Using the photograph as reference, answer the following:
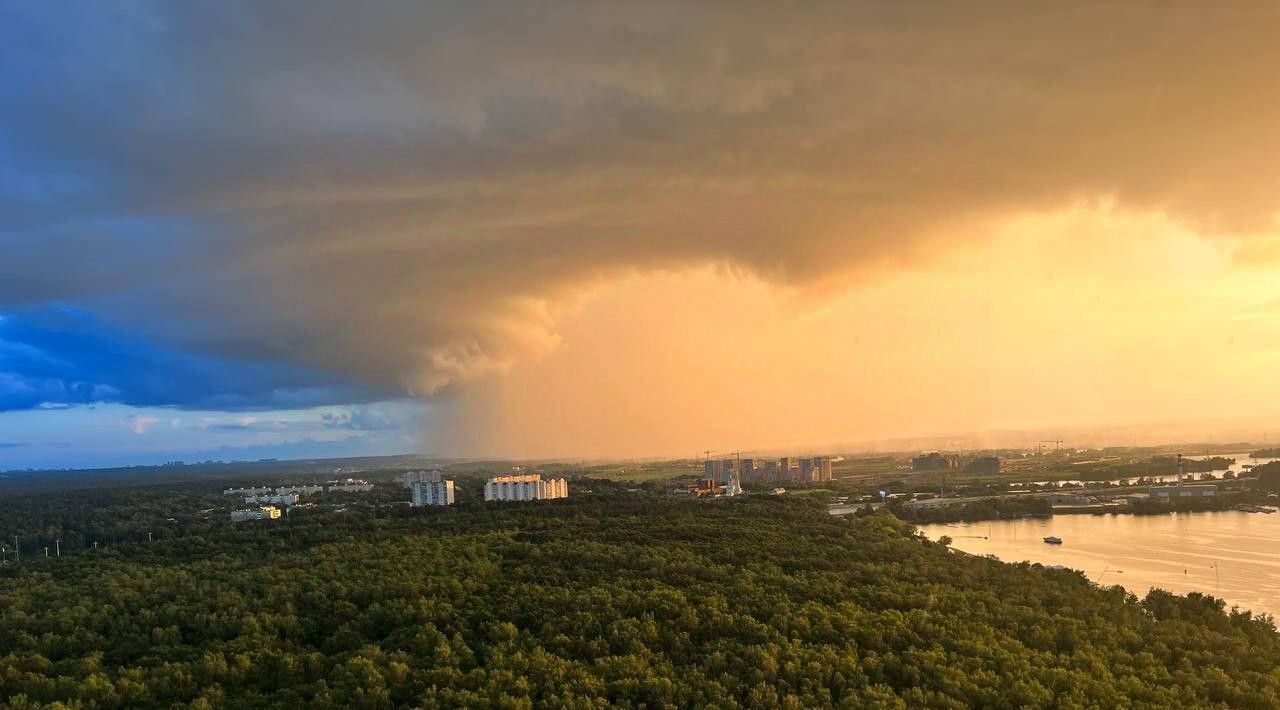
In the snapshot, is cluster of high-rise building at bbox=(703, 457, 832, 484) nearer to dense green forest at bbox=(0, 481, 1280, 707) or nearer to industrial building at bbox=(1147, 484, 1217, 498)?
industrial building at bbox=(1147, 484, 1217, 498)

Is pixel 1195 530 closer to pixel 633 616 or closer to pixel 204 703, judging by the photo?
pixel 633 616

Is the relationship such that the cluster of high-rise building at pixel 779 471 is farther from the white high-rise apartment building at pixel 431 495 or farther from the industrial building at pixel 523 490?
the white high-rise apartment building at pixel 431 495

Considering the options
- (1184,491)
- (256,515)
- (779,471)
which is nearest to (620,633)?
(256,515)

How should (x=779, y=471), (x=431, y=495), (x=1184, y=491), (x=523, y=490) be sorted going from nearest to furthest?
1. (x=431, y=495)
2. (x=523, y=490)
3. (x=1184, y=491)
4. (x=779, y=471)

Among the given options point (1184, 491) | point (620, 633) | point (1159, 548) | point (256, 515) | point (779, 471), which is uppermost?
point (620, 633)

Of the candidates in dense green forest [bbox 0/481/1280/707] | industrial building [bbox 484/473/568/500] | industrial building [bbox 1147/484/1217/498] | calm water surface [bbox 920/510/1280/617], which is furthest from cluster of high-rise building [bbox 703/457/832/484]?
dense green forest [bbox 0/481/1280/707]

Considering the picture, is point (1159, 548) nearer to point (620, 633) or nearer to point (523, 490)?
point (620, 633)
